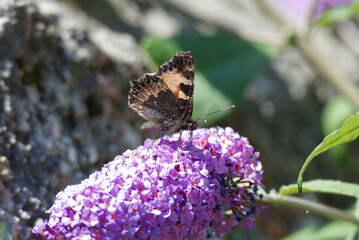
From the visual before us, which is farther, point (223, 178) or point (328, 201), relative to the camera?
point (328, 201)

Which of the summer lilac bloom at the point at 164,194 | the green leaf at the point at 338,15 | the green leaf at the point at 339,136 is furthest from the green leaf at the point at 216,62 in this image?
the green leaf at the point at 339,136

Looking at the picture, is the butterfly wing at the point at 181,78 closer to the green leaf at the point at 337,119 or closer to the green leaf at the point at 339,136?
the green leaf at the point at 339,136

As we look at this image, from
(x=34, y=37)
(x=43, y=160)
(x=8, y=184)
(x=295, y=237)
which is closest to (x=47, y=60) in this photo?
(x=34, y=37)

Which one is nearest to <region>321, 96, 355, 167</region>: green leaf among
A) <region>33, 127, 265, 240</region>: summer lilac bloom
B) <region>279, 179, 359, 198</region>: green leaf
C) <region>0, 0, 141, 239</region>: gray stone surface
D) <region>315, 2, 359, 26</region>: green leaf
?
<region>315, 2, 359, 26</region>: green leaf

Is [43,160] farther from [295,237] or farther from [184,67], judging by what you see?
[295,237]

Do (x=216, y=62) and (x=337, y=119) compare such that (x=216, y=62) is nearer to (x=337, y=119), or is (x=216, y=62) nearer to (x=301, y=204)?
(x=337, y=119)

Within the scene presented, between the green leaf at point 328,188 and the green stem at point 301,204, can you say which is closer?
the green leaf at point 328,188
